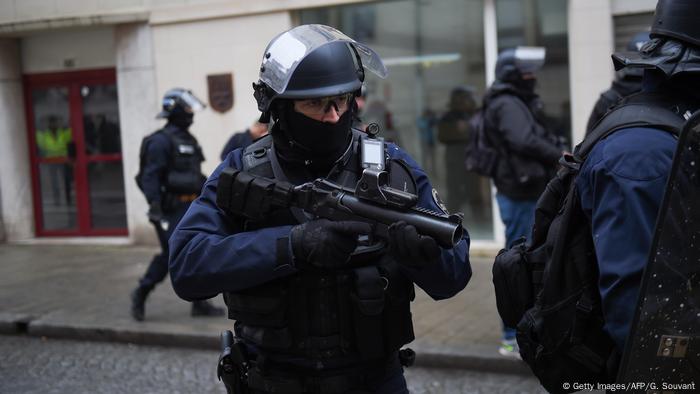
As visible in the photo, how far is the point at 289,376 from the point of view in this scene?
8.98 feet

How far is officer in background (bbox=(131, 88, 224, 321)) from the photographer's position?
284 inches

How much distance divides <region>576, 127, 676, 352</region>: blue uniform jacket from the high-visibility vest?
36.8ft

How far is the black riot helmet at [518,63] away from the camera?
230 inches

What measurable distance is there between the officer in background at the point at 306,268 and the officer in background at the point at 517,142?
3093 mm

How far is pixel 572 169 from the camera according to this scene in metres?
2.51

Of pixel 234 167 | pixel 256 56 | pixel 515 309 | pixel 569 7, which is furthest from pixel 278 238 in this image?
pixel 256 56

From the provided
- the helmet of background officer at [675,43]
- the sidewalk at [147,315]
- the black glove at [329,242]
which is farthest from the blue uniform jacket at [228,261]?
the sidewalk at [147,315]

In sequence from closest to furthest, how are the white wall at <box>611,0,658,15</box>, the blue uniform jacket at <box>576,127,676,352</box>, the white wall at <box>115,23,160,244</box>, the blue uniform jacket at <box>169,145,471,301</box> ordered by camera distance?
the blue uniform jacket at <box>576,127,676,352</box> < the blue uniform jacket at <box>169,145,471,301</box> < the white wall at <box>611,0,658,15</box> < the white wall at <box>115,23,160,244</box>

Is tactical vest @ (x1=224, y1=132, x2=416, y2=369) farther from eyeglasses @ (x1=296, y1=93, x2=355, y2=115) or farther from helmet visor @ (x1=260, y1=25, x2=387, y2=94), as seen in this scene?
helmet visor @ (x1=260, y1=25, x2=387, y2=94)

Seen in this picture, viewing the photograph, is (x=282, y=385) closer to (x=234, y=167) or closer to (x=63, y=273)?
(x=234, y=167)

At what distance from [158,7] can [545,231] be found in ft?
31.1

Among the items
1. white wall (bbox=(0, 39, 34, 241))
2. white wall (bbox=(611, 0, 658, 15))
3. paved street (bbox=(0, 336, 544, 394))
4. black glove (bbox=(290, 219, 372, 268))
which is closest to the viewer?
black glove (bbox=(290, 219, 372, 268))

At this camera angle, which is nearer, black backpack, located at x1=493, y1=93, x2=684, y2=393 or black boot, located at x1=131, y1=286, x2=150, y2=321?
black backpack, located at x1=493, y1=93, x2=684, y2=393

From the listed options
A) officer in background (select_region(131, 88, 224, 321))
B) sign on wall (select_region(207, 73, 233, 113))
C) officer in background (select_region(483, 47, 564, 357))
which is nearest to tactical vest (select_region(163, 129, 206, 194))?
officer in background (select_region(131, 88, 224, 321))
